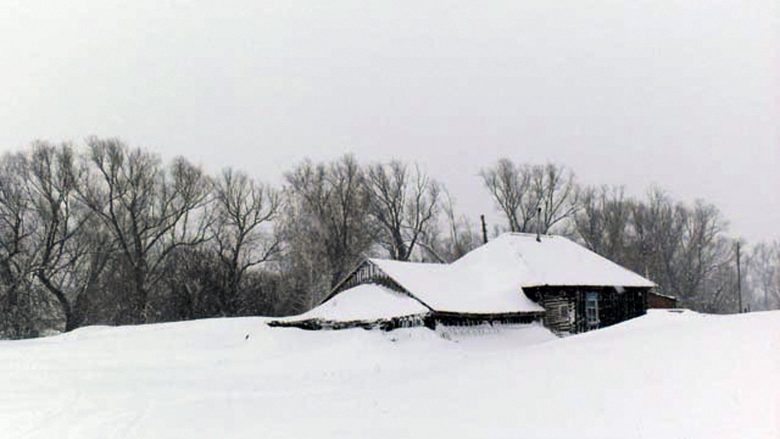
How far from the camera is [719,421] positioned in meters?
9.38

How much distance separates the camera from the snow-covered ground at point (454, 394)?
10.5 metres

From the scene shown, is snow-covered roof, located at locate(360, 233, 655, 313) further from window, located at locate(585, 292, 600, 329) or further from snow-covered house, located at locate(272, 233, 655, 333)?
window, located at locate(585, 292, 600, 329)

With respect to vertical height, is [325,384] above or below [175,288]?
below

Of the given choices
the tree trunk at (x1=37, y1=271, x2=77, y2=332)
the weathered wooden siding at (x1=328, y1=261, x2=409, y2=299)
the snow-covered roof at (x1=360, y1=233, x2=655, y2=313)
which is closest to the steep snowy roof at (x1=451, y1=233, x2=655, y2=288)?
the snow-covered roof at (x1=360, y1=233, x2=655, y2=313)

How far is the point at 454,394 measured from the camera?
14.5 m

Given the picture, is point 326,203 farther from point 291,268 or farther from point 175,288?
point 175,288

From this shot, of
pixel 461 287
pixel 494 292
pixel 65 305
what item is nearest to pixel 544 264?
pixel 494 292

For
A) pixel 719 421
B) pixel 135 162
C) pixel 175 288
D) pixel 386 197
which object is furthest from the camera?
pixel 386 197

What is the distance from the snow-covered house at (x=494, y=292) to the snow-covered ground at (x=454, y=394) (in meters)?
4.59

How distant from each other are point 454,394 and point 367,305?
1634 centimetres

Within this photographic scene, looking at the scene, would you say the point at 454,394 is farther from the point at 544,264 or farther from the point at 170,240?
the point at 170,240

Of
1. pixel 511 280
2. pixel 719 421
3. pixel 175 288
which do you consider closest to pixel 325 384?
pixel 719 421

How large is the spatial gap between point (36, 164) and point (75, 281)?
9706 mm

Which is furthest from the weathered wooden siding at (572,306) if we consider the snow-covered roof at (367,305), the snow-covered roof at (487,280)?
the snow-covered roof at (367,305)
